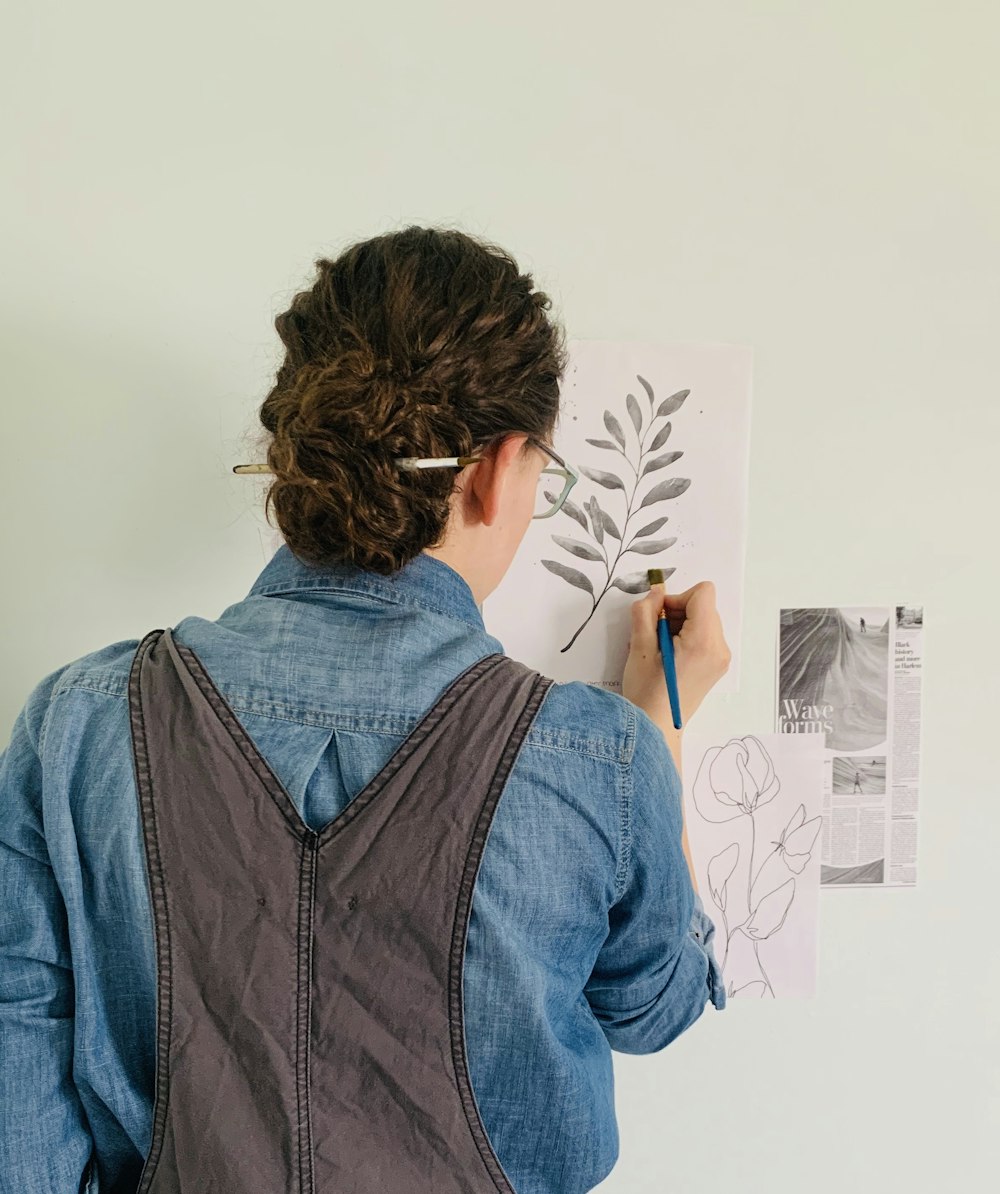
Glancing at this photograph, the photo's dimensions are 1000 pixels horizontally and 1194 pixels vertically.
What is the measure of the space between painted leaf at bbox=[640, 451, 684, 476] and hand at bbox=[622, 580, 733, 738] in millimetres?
112

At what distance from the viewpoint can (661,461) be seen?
0.83m

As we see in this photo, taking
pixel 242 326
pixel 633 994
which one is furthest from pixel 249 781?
pixel 242 326

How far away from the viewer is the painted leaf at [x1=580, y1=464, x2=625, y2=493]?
827 mm

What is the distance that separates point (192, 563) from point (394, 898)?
0.45 m

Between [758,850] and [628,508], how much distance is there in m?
0.37

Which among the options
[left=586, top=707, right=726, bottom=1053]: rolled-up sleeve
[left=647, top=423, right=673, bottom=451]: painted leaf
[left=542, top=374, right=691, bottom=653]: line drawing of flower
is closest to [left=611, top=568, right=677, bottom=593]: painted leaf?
[left=542, top=374, right=691, bottom=653]: line drawing of flower

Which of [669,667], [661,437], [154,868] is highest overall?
[661,437]

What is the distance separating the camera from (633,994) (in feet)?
2.06

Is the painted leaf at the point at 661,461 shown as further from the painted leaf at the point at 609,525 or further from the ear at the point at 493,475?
the ear at the point at 493,475

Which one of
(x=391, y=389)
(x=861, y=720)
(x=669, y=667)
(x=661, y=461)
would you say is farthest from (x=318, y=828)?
(x=861, y=720)

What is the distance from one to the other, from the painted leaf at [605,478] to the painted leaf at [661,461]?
2 cm

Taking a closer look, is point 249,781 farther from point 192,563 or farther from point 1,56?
point 1,56

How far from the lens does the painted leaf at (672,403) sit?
0.82 metres

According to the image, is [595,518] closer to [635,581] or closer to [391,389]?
[635,581]
